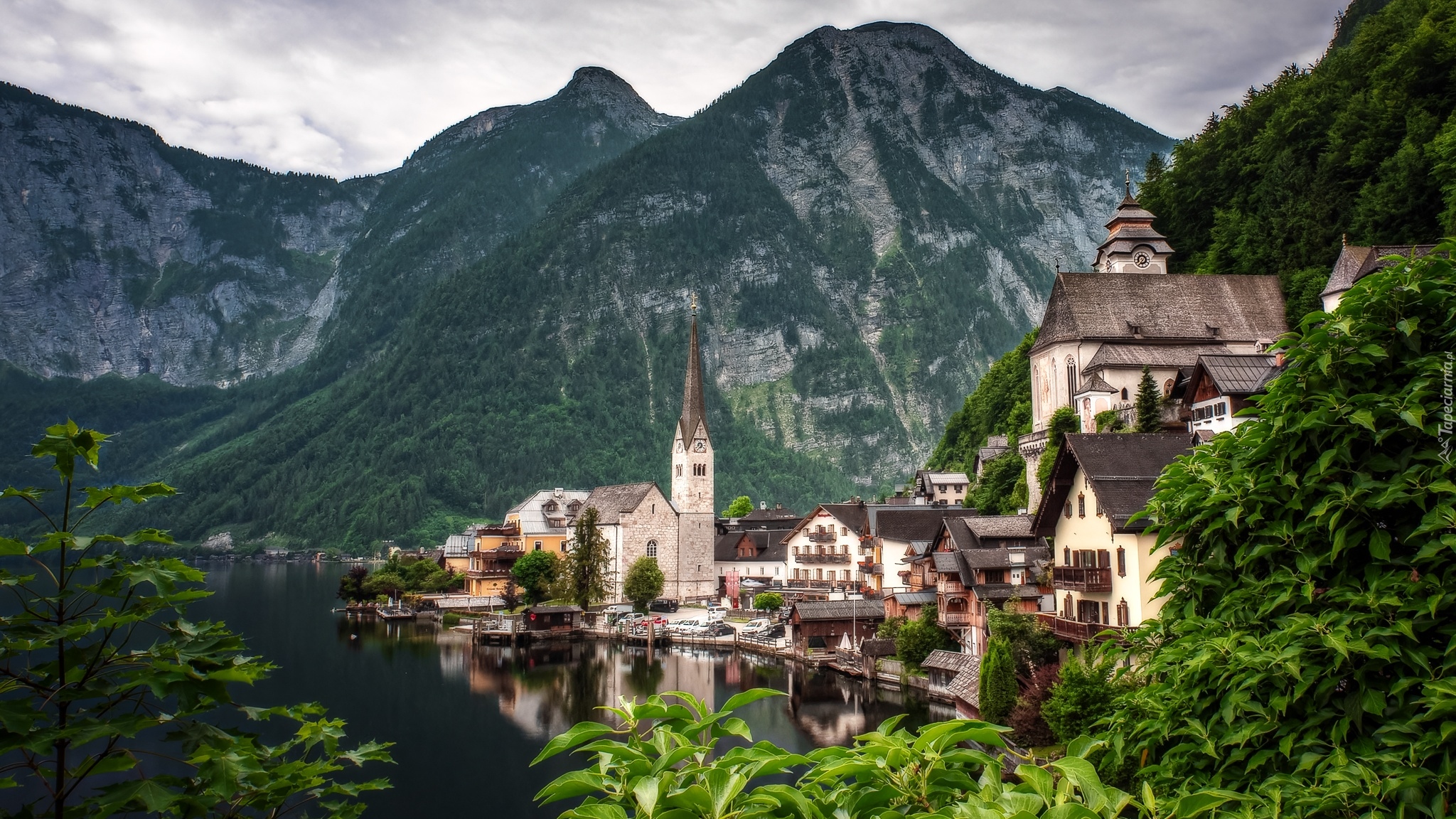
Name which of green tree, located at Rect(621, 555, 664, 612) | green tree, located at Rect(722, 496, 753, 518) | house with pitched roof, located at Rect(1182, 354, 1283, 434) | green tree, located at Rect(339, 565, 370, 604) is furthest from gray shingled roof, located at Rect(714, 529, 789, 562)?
house with pitched roof, located at Rect(1182, 354, 1283, 434)

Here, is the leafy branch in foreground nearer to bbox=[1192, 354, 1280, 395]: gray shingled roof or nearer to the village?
the village

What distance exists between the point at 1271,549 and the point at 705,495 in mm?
86598

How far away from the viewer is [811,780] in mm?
3365

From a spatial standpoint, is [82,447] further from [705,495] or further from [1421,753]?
[705,495]

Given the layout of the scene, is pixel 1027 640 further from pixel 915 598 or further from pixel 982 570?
pixel 915 598

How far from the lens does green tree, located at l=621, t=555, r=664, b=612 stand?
278 feet

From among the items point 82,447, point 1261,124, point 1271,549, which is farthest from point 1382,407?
point 1261,124

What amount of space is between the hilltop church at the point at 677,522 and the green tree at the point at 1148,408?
4963 centimetres

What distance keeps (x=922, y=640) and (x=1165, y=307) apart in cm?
2564

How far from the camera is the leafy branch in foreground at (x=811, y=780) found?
299 cm

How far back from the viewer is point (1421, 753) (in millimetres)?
4488

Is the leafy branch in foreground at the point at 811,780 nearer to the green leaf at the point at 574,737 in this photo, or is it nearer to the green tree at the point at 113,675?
the green leaf at the point at 574,737

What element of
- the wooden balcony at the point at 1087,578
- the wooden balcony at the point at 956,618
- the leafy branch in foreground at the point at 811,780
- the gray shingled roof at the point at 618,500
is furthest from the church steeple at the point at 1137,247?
the leafy branch in foreground at the point at 811,780

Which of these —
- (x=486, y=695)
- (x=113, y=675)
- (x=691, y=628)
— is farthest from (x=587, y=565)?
(x=113, y=675)
